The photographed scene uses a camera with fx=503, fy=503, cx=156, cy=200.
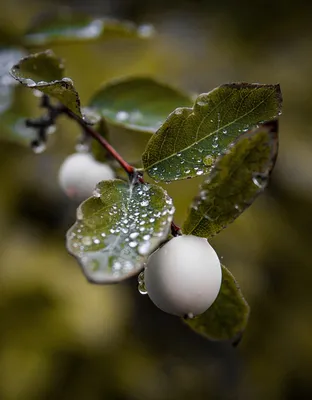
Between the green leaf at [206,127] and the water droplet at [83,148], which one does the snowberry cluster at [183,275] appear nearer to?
the green leaf at [206,127]

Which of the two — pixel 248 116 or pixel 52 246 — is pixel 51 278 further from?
pixel 248 116

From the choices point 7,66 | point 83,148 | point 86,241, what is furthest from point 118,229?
point 7,66

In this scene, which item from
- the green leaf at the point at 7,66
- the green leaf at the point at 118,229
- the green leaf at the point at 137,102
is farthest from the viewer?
the green leaf at the point at 7,66

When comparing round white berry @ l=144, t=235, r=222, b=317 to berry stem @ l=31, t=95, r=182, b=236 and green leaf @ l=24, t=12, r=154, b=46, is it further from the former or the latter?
green leaf @ l=24, t=12, r=154, b=46

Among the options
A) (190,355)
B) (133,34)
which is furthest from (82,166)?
(190,355)

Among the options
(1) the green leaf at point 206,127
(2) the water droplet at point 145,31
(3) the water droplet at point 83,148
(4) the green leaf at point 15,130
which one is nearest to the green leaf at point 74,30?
(2) the water droplet at point 145,31

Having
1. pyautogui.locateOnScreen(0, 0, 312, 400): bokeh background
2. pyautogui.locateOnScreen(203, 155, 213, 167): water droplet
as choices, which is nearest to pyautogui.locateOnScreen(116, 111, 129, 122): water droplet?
pyautogui.locateOnScreen(203, 155, 213, 167): water droplet

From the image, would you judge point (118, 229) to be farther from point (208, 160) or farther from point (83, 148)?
point (83, 148)
